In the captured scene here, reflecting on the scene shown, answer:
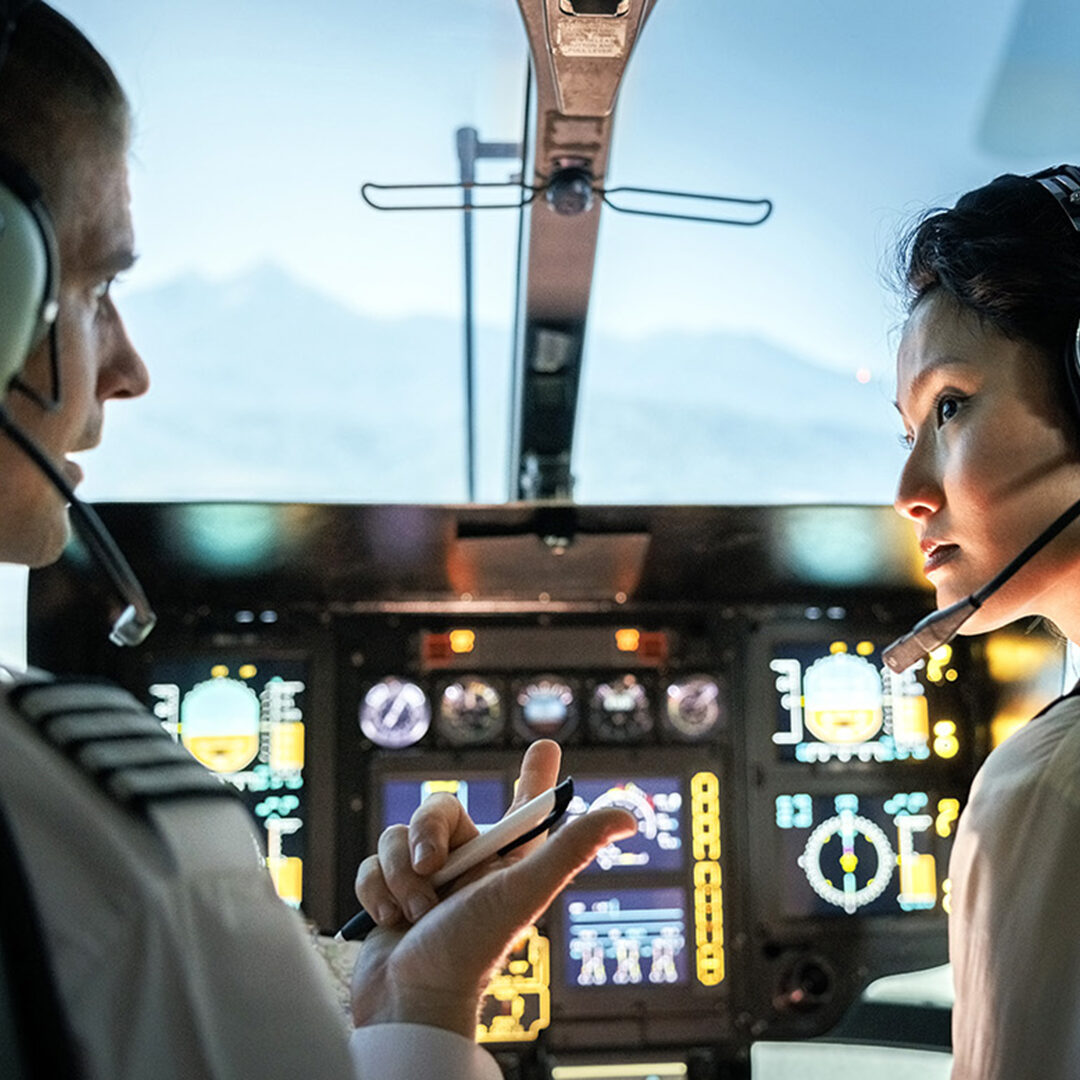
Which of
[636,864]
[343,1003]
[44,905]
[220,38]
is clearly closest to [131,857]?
[44,905]

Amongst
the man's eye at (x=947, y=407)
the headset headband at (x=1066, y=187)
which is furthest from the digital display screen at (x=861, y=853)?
the headset headband at (x=1066, y=187)

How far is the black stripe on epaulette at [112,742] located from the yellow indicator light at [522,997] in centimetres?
263

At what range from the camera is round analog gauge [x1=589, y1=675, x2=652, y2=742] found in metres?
3.43

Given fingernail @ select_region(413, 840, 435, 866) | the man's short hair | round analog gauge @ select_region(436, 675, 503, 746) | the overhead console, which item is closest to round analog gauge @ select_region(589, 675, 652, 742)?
the overhead console

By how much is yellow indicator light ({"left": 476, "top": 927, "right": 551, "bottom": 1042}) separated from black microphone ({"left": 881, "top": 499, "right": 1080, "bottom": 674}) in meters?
2.13

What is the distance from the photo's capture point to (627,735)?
3430 millimetres

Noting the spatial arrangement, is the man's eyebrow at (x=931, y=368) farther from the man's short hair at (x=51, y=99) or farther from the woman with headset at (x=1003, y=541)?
the man's short hair at (x=51, y=99)

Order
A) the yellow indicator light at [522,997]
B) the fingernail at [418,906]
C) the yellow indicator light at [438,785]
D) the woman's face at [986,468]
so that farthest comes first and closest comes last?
the yellow indicator light at [438,785], the yellow indicator light at [522,997], the woman's face at [986,468], the fingernail at [418,906]

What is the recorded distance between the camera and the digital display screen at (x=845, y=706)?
3.45 m

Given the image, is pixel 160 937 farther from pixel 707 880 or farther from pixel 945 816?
pixel 945 816

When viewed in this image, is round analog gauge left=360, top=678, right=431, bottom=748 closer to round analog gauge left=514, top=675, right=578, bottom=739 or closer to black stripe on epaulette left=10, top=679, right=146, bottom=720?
round analog gauge left=514, top=675, right=578, bottom=739

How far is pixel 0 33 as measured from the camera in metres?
0.80

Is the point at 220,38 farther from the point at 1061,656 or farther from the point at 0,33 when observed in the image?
the point at 1061,656

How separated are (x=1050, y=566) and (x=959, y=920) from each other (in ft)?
1.09
